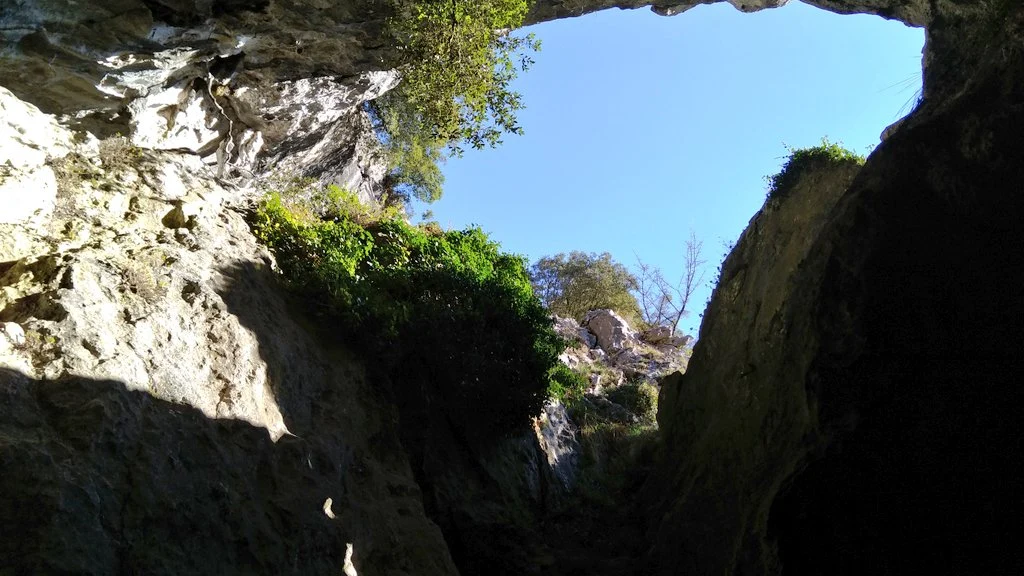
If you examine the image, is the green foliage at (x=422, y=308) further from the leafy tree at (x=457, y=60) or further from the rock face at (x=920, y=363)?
the rock face at (x=920, y=363)

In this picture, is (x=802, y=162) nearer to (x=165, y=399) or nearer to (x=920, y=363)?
(x=920, y=363)

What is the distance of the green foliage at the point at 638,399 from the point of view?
17.7m

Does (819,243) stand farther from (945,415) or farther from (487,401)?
(487,401)

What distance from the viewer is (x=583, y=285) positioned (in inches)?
1208

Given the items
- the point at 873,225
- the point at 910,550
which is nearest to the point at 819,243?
the point at 873,225

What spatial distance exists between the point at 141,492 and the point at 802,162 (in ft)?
35.7

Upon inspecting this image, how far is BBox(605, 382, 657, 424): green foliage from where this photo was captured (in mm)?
17680

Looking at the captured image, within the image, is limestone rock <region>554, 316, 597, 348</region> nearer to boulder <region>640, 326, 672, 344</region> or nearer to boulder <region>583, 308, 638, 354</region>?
boulder <region>583, 308, 638, 354</region>

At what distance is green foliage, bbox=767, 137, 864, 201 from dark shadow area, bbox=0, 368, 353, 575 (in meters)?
9.38

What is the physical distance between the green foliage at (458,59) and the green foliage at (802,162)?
190 inches

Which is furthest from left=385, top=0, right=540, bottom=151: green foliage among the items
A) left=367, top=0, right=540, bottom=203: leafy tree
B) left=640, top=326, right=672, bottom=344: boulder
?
left=640, top=326, right=672, bottom=344: boulder

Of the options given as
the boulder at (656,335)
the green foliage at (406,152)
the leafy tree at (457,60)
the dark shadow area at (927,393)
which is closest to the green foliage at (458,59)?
the leafy tree at (457,60)

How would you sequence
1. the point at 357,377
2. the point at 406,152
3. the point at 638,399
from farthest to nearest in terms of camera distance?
the point at 406,152 < the point at 638,399 < the point at 357,377

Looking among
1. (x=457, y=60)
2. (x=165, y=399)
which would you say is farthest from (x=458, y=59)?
(x=165, y=399)
